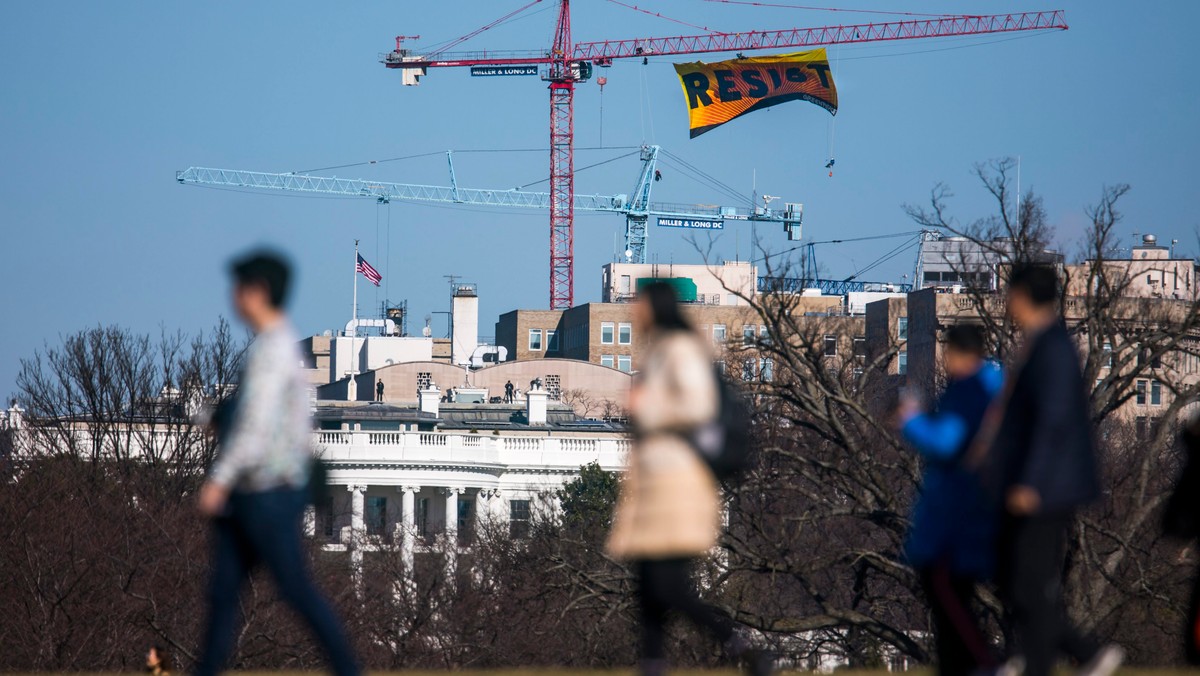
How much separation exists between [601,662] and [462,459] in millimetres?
37737

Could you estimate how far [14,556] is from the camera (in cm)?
4669

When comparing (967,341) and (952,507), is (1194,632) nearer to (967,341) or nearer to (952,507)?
(952,507)

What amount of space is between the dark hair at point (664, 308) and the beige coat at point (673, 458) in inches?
4.6

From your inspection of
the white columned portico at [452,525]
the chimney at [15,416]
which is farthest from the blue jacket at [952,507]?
the chimney at [15,416]

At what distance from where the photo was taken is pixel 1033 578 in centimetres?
795

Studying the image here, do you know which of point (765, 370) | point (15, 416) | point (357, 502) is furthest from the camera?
point (357, 502)

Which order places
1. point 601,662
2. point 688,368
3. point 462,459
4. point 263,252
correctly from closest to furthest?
point 688,368
point 263,252
point 601,662
point 462,459

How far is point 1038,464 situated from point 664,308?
1822mm

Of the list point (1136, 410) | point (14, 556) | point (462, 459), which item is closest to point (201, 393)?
point (462, 459)

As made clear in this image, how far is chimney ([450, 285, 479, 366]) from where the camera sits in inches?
6289

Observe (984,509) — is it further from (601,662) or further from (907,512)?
(601,662)

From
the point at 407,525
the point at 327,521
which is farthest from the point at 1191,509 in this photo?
the point at 327,521

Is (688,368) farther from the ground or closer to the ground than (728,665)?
farther from the ground

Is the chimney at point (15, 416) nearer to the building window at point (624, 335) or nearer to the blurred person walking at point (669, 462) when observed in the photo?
the blurred person walking at point (669, 462)
